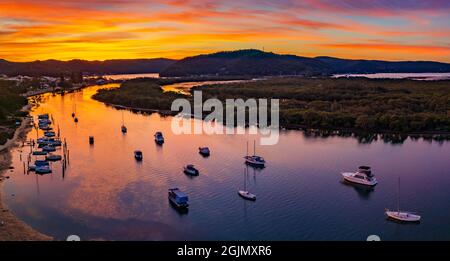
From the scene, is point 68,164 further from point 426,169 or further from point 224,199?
point 426,169

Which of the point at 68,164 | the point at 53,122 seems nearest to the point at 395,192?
the point at 68,164

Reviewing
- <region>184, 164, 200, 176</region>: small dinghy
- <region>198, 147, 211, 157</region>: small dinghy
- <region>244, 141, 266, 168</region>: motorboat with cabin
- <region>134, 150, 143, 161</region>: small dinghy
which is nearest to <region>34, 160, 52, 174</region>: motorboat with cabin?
<region>134, 150, 143, 161</region>: small dinghy

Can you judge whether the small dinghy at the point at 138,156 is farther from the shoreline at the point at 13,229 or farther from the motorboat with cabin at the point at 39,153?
the shoreline at the point at 13,229

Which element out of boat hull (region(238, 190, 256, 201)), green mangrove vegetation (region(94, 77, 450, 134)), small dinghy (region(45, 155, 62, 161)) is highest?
Result: green mangrove vegetation (region(94, 77, 450, 134))

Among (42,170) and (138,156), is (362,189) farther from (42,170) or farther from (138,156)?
(42,170)

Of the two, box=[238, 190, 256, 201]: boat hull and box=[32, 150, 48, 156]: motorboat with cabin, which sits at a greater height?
box=[32, 150, 48, 156]: motorboat with cabin

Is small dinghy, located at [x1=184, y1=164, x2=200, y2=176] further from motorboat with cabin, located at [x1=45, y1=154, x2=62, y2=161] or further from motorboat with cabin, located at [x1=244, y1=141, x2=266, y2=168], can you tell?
motorboat with cabin, located at [x1=45, y1=154, x2=62, y2=161]
